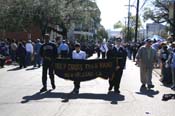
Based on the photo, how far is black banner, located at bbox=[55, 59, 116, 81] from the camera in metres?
15.6

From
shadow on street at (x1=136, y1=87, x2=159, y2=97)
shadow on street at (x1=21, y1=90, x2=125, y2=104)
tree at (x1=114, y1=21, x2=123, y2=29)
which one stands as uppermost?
shadow on street at (x1=21, y1=90, x2=125, y2=104)

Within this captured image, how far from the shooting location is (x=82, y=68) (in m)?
15.7

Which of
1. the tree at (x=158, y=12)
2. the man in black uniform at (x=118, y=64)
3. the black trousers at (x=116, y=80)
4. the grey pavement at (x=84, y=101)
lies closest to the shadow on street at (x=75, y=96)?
the grey pavement at (x=84, y=101)

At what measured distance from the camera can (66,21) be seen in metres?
53.0

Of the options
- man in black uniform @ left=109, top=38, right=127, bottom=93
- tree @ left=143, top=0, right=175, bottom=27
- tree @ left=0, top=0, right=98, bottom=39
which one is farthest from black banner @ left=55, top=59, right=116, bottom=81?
tree @ left=143, top=0, right=175, bottom=27

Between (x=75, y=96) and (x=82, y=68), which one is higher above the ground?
(x=82, y=68)

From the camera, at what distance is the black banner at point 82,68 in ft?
51.3

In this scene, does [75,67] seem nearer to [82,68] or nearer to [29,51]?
[82,68]

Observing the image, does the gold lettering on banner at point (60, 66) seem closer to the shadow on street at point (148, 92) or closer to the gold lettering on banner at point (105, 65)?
→ the gold lettering on banner at point (105, 65)

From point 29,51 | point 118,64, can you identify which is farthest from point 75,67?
A: point 29,51

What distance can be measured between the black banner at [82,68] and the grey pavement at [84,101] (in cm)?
53

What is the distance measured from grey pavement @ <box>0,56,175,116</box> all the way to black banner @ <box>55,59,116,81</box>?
1.73 feet

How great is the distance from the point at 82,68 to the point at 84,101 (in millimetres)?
2557

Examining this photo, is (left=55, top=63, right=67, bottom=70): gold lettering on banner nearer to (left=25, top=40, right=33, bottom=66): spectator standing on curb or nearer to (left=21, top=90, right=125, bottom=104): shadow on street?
(left=21, top=90, right=125, bottom=104): shadow on street
